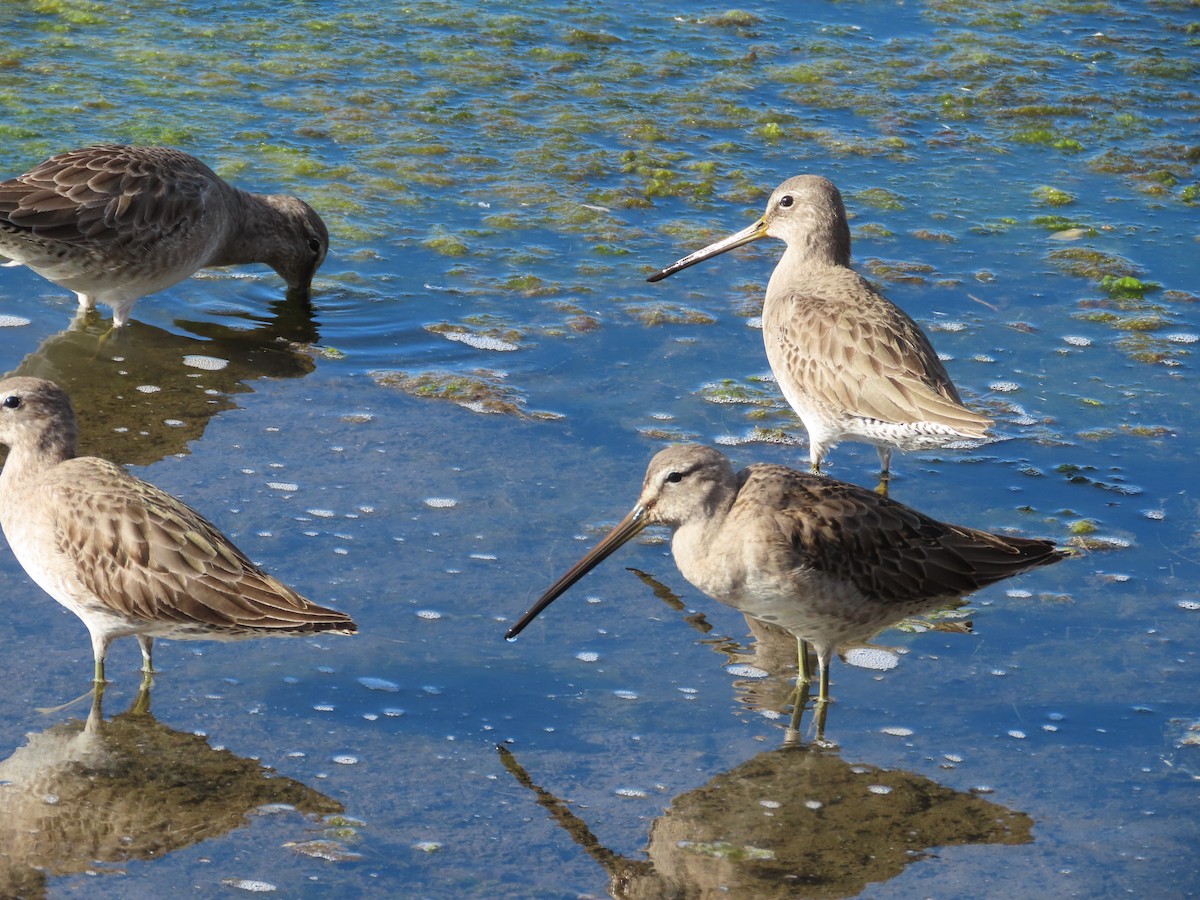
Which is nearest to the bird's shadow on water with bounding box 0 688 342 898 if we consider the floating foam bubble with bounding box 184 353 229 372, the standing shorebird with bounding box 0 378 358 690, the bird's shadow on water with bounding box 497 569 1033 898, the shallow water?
the shallow water

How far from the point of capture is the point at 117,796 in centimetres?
430

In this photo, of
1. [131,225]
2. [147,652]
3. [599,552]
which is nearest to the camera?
[147,652]

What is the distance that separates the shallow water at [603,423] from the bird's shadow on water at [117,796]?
0.7 inches

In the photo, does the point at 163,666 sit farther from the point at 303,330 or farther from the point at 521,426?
the point at 303,330

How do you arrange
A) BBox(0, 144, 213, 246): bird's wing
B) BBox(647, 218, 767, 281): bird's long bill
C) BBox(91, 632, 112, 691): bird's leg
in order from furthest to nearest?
BBox(647, 218, 767, 281): bird's long bill < BBox(0, 144, 213, 246): bird's wing < BBox(91, 632, 112, 691): bird's leg

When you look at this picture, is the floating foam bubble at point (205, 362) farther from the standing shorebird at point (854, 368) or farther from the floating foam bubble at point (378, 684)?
the floating foam bubble at point (378, 684)

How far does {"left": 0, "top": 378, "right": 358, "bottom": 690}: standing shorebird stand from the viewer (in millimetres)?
4621

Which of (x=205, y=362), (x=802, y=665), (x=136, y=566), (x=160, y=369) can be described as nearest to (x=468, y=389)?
(x=205, y=362)

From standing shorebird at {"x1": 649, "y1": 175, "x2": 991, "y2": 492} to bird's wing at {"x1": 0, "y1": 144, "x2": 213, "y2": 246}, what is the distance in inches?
104

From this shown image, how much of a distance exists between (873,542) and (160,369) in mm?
3354

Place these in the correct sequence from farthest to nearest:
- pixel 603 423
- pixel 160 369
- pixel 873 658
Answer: pixel 160 369
pixel 603 423
pixel 873 658

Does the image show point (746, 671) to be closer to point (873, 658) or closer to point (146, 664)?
point (873, 658)

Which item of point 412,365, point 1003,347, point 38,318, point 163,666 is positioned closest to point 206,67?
point 38,318

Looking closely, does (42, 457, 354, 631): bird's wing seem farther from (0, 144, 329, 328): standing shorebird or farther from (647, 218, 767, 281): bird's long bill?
(647, 218, 767, 281): bird's long bill
